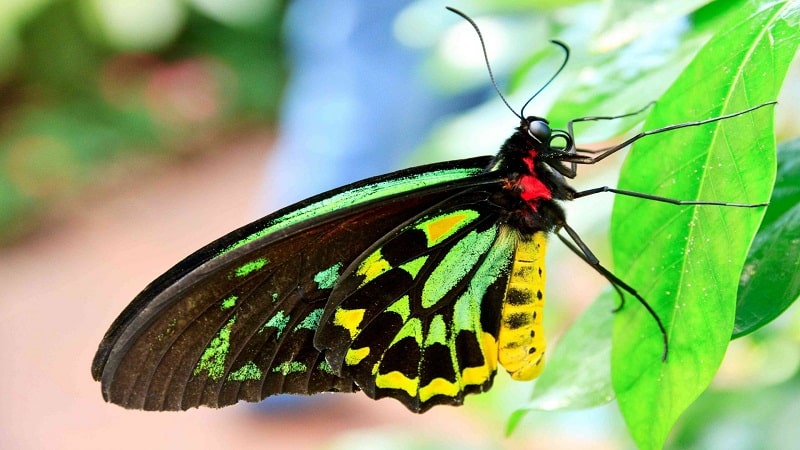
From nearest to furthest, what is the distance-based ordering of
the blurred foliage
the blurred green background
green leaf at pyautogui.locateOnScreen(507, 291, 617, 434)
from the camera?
1. green leaf at pyautogui.locateOnScreen(507, 291, 617, 434)
2. the blurred green background
3. the blurred foliage

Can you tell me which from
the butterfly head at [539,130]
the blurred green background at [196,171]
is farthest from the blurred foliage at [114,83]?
the butterfly head at [539,130]

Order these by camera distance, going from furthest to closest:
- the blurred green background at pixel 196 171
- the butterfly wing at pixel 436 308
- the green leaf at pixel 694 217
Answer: the blurred green background at pixel 196 171 < the butterfly wing at pixel 436 308 < the green leaf at pixel 694 217

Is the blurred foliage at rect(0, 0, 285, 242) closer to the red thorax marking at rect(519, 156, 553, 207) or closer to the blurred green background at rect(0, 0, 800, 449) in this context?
the blurred green background at rect(0, 0, 800, 449)

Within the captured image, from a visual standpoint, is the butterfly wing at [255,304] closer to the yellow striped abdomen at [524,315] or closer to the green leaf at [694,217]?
the yellow striped abdomen at [524,315]

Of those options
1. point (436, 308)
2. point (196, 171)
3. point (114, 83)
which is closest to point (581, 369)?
point (436, 308)

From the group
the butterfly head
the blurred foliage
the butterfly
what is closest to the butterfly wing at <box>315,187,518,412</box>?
the butterfly

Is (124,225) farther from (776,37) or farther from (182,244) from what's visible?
(776,37)

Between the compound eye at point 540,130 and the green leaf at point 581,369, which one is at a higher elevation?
the compound eye at point 540,130

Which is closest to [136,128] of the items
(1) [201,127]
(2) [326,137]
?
(1) [201,127]
